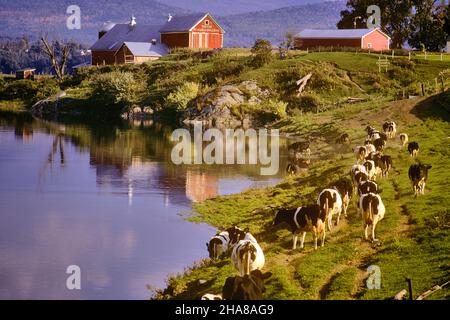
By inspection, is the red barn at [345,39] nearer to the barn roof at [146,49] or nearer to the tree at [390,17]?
the tree at [390,17]

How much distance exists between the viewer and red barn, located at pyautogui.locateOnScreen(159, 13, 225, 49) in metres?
118

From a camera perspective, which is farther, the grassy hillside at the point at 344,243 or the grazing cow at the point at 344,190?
the grazing cow at the point at 344,190

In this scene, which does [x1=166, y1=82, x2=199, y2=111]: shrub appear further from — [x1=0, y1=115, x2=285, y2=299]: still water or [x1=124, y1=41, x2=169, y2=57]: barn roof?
[x1=124, y1=41, x2=169, y2=57]: barn roof

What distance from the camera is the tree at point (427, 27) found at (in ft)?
367

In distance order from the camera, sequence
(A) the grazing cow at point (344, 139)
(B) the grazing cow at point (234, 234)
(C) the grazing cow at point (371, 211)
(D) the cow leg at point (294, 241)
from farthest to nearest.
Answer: (A) the grazing cow at point (344, 139) < (B) the grazing cow at point (234, 234) < (C) the grazing cow at point (371, 211) < (D) the cow leg at point (294, 241)

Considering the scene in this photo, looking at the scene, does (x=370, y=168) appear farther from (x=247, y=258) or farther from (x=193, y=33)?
(x=193, y=33)

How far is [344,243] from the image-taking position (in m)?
24.8

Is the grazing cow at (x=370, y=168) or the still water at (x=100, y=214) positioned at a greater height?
the grazing cow at (x=370, y=168)

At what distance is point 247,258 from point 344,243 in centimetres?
497

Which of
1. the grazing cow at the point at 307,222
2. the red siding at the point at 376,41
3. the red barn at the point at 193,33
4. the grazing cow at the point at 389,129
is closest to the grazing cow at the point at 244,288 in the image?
the grazing cow at the point at 307,222

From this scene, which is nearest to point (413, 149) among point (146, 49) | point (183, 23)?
point (146, 49)

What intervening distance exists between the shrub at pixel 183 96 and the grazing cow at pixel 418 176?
186 ft

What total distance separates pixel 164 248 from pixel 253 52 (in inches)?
2771

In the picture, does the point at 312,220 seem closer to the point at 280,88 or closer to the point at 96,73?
the point at 280,88
